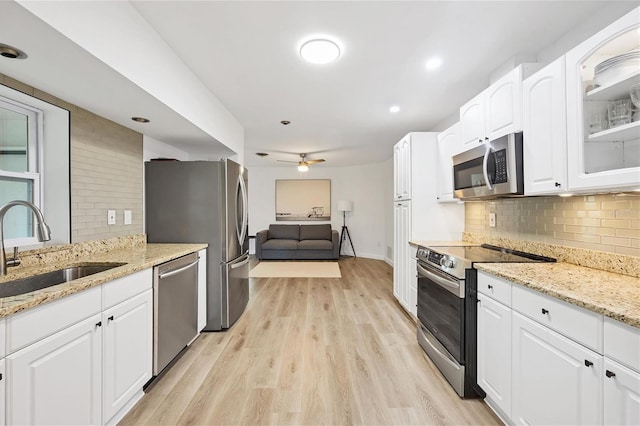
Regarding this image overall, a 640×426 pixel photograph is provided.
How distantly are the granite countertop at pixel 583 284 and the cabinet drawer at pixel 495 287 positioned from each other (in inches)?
1.8

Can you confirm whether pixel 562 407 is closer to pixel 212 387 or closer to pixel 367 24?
pixel 212 387

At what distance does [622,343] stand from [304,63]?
7.92 feet

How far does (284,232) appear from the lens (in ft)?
23.7

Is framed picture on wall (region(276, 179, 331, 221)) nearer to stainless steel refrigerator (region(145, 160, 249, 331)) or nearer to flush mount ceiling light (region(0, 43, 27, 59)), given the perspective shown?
stainless steel refrigerator (region(145, 160, 249, 331))

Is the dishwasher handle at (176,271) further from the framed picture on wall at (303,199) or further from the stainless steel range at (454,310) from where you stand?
→ the framed picture on wall at (303,199)

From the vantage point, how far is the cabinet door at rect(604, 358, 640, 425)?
0.91 m

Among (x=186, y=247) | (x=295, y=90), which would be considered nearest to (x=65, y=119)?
(x=186, y=247)

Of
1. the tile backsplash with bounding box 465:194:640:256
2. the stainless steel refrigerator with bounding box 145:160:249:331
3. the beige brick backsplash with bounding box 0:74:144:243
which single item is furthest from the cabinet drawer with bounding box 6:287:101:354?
the tile backsplash with bounding box 465:194:640:256

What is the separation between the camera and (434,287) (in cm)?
226

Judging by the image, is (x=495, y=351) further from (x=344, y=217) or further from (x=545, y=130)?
(x=344, y=217)

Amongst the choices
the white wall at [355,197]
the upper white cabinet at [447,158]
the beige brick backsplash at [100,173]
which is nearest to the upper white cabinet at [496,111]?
the upper white cabinet at [447,158]

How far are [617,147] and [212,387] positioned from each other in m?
2.76

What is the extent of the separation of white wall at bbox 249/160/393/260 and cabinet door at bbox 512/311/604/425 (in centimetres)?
511

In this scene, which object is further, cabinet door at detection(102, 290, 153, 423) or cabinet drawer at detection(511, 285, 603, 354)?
cabinet door at detection(102, 290, 153, 423)
